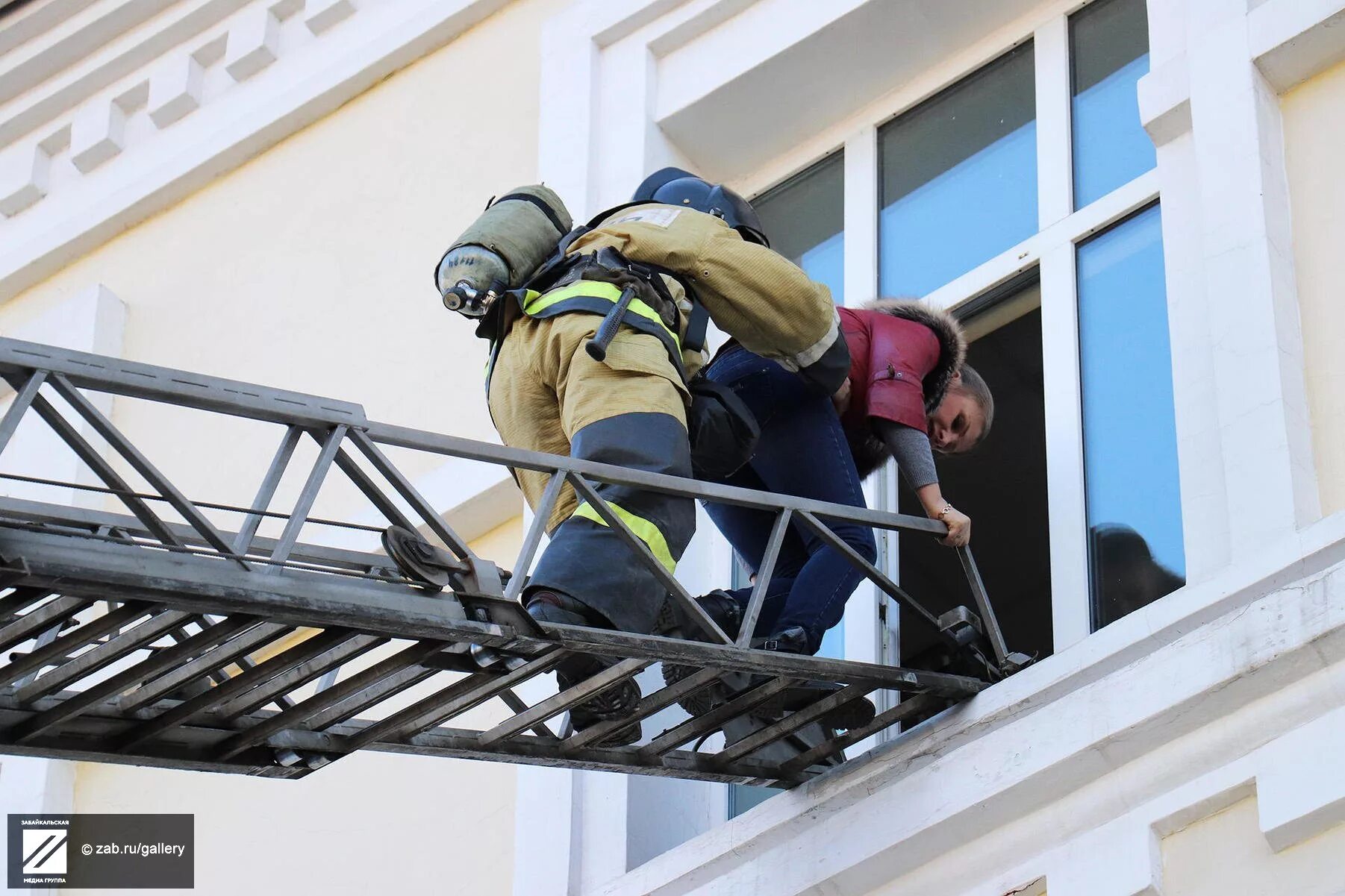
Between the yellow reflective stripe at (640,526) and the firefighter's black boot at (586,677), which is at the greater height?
the yellow reflective stripe at (640,526)

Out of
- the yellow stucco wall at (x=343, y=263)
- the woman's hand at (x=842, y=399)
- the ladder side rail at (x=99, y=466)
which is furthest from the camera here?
the yellow stucco wall at (x=343, y=263)

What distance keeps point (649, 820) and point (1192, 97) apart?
2.53 metres

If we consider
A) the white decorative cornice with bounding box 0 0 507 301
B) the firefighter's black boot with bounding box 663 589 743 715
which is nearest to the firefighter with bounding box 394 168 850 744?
the firefighter's black boot with bounding box 663 589 743 715

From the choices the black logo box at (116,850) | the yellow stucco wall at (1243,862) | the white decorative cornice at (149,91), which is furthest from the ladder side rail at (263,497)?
the white decorative cornice at (149,91)

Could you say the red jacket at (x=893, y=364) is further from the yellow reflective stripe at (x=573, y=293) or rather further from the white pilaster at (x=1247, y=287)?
the yellow reflective stripe at (x=573, y=293)

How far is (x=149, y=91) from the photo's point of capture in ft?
32.2

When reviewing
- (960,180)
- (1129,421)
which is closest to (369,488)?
(1129,421)

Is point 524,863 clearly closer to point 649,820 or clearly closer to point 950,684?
point 649,820

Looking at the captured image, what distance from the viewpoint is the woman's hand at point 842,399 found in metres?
6.22

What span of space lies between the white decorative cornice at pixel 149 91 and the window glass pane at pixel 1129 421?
3.43 metres

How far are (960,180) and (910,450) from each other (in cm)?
155

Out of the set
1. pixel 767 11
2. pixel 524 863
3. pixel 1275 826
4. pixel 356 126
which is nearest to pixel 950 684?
pixel 1275 826

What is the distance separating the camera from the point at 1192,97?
6055 millimetres

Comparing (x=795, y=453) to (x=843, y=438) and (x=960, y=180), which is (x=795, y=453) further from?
(x=960, y=180)
